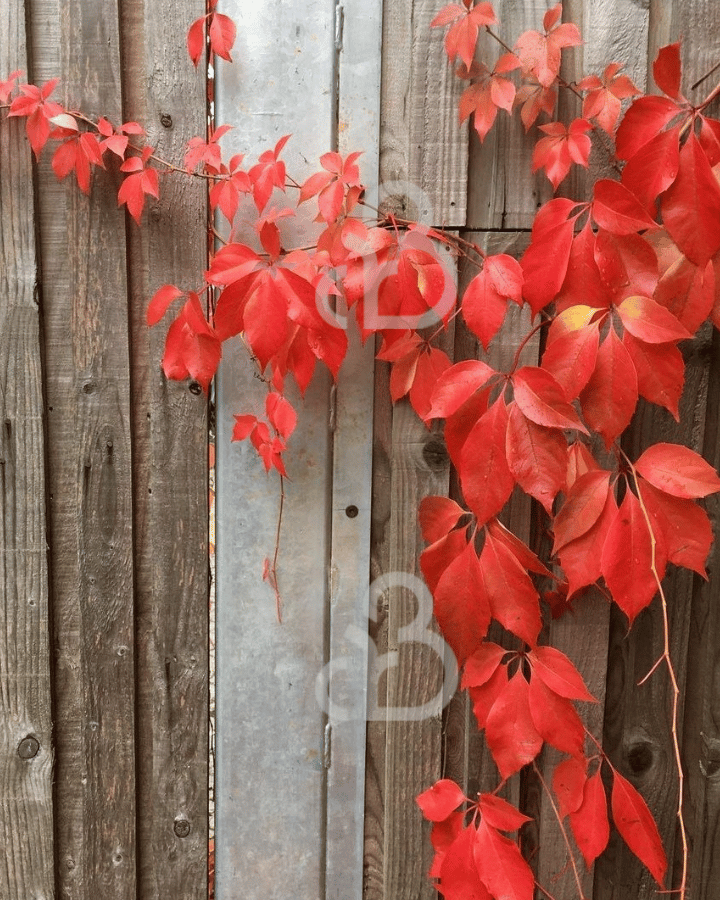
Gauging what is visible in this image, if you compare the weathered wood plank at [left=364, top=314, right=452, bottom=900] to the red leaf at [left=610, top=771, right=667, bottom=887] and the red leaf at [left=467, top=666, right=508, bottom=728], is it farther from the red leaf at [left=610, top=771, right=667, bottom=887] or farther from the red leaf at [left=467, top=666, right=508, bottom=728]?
the red leaf at [left=610, top=771, right=667, bottom=887]

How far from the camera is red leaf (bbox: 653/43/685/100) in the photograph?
1125mm

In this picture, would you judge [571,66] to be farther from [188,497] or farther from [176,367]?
[188,497]

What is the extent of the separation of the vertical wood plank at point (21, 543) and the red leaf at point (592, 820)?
112 cm

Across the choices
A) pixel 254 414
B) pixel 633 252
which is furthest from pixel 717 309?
pixel 254 414

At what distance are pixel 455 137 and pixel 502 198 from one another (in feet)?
0.51

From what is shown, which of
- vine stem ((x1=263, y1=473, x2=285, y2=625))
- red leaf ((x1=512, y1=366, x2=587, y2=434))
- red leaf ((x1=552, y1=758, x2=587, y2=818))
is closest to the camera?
red leaf ((x1=512, y1=366, x2=587, y2=434))

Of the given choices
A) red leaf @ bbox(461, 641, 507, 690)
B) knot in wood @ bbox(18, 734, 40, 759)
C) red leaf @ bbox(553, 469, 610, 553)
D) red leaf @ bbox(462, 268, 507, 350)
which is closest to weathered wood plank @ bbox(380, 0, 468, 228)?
red leaf @ bbox(462, 268, 507, 350)

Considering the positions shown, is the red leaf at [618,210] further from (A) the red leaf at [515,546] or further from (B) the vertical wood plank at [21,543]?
(B) the vertical wood plank at [21,543]

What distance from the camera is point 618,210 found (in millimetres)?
1143

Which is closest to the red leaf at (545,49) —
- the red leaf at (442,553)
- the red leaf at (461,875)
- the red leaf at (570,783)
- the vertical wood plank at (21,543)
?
the red leaf at (442,553)

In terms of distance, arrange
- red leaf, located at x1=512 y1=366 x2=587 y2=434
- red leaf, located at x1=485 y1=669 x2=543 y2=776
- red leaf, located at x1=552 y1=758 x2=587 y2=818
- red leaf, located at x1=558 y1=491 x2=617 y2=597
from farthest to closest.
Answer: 1. red leaf, located at x1=552 y1=758 x2=587 y2=818
2. red leaf, located at x1=485 y1=669 x2=543 y2=776
3. red leaf, located at x1=558 y1=491 x2=617 y2=597
4. red leaf, located at x1=512 y1=366 x2=587 y2=434

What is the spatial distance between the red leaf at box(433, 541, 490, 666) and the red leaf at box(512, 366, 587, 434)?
0.29 meters

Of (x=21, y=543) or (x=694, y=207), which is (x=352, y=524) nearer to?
(x=21, y=543)

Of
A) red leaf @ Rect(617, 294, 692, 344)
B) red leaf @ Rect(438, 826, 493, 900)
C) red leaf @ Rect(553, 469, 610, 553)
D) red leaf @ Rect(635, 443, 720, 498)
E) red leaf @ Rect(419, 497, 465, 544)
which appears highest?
red leaf @ Rect(617, 294, 692, 344)
